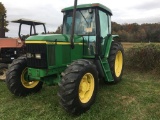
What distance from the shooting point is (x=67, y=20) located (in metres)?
6.05

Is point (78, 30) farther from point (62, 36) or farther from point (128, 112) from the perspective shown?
point (128, 112)

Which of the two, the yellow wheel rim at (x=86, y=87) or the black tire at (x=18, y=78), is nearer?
the yellow wheel rim at (x=86, y=87)

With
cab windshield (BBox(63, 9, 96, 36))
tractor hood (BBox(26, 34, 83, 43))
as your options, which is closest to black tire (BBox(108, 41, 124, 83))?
cab windshield (BBox(63, 9, 96, 36))

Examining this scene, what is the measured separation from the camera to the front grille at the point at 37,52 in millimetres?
4414

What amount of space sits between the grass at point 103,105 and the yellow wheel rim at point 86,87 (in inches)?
10.4

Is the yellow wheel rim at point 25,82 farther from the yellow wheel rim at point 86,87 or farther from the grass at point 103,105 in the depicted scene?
the yellow wheel rim at point 86,87

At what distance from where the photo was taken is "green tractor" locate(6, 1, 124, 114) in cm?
418

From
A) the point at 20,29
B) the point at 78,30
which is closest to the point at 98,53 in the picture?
the point at 78,30

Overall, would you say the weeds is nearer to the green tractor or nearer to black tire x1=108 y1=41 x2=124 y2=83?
black tire x1=108 y1=41 x2=124 y2=83

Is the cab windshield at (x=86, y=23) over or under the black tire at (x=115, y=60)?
over

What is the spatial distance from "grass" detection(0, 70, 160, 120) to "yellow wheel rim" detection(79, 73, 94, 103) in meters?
0.27

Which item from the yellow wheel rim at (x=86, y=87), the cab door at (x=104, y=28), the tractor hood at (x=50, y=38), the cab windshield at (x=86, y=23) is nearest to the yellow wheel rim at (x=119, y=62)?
the cab door at (x=104, y=28)

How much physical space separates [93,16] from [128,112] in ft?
8.38

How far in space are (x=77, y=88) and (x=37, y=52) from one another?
3.79 ft
